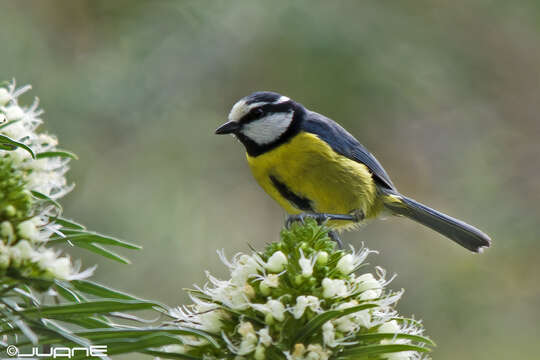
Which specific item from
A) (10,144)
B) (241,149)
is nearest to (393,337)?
(10,144)

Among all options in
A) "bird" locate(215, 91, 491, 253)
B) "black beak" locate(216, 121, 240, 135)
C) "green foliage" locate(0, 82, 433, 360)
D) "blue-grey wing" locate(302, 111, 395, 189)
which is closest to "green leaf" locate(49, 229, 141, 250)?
"green foliage" locate(0, 82, 433, 360)

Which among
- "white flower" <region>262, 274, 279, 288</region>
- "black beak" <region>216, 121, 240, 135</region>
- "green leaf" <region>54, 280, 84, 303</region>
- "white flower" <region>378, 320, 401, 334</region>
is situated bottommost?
"green leaf" <region>54, 280, 84, 303</region>

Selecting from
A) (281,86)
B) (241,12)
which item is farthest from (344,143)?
(241,12)

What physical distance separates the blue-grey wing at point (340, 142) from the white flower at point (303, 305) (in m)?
1.72

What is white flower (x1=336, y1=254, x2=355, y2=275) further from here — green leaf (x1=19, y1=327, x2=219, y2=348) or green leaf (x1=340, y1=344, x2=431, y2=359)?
green leaf (x1=19, y1=327, x2=219, y2=348)

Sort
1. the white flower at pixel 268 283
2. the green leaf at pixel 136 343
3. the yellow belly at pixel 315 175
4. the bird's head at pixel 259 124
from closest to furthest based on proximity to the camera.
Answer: the green leaf at pixel 136 343
the white flower at pixel 268 283
the yellow belly at pixel 315 175
the bird's head at pixel 259 124

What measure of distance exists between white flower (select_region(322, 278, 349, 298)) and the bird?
1.36 m

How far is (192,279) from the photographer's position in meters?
3.60

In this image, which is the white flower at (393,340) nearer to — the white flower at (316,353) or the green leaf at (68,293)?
the white flower at (316,353)

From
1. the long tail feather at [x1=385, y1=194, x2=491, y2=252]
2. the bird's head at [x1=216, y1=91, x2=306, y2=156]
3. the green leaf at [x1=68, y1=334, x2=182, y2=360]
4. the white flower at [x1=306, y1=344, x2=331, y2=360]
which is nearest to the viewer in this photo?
the green leaf at [x1=68, y1=334, x2=182, y2=360]

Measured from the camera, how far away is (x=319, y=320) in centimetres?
97

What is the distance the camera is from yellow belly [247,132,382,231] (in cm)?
253

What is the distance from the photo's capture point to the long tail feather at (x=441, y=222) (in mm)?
2893

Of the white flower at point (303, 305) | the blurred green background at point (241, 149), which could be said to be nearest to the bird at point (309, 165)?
the blurred green background at point (241, 149)
